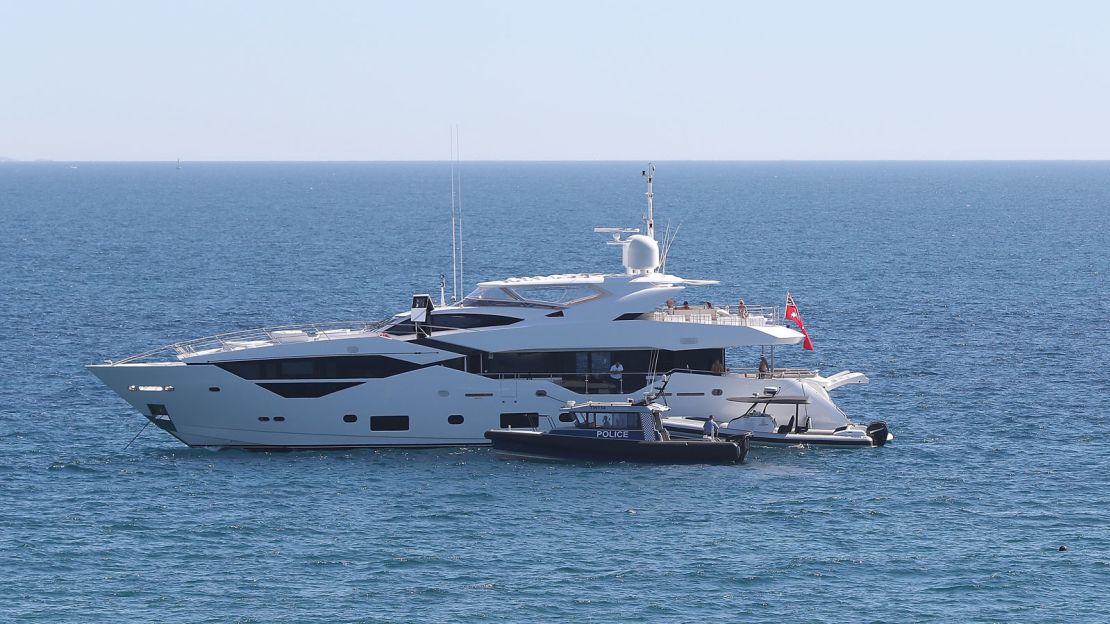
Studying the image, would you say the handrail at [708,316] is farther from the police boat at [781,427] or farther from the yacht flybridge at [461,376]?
the police boat at [781,427]

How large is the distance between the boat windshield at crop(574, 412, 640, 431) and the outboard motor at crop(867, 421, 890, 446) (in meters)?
7.34

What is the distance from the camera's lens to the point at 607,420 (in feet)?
143

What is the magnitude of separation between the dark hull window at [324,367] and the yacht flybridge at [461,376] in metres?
0.03

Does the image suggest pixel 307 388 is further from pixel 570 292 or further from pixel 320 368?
pixel 570 292

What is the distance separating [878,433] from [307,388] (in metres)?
17.2

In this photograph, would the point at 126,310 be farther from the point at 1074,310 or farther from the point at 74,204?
the point at 74,204

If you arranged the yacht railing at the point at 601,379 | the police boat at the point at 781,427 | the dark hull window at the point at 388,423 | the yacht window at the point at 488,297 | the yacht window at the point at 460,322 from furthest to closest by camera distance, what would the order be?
1. the yacht window at the point at 488,297
2. the yacht window at the point at 460,322
3. the yacht railing at the point at 601,379
4. the dark hull window at the point at 388,423
5. the police boat at the point at 781,427

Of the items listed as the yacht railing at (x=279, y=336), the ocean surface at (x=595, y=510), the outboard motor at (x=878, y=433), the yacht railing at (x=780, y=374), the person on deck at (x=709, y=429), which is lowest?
the ocean surface at (x=595, y=510)

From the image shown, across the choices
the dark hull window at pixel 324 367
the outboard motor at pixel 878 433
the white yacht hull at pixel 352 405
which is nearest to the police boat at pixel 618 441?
the white yacht hull at pixel 352 405

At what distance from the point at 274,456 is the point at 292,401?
68.0 inches

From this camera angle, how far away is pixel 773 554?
35.4 meters

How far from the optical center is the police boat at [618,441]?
42812 mm

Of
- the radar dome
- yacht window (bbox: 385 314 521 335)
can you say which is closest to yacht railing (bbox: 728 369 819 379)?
the radar dome

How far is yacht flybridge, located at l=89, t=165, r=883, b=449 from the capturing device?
4481cm
